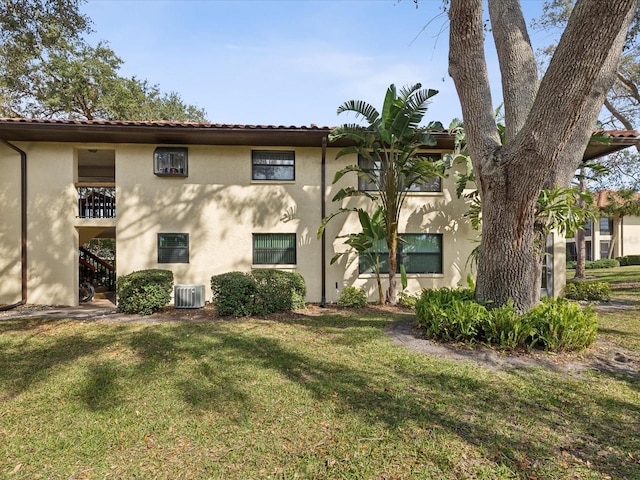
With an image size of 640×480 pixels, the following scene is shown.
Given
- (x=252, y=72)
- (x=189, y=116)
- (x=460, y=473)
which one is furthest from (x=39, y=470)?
(x=189, y=116)

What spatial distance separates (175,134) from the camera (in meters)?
9.11

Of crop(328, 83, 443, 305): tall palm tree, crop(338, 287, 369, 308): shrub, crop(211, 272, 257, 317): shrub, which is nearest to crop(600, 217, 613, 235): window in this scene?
crop(328, 83, 443, 305): tall palm tree

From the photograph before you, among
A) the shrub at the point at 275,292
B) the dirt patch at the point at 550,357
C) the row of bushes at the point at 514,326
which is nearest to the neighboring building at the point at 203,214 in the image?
the shrub at the point at 275,292

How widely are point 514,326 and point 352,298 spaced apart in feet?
15.6

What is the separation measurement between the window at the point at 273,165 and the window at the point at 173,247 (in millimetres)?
2877

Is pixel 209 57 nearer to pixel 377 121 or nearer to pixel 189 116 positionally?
pixel 377 121

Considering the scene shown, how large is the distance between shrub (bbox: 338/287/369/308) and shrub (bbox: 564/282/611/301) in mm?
6612

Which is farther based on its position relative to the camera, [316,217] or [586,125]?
[316,217]

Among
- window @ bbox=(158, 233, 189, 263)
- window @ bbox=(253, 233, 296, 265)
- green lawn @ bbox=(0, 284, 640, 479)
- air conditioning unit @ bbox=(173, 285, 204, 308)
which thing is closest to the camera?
green lawn @ bbox=(0, 284, 640, 479)

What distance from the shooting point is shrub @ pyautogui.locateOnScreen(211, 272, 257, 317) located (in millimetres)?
7766

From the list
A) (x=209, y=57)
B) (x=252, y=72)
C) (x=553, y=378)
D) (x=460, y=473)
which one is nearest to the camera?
(x=460, y=473)

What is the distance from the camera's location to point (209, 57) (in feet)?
29.3

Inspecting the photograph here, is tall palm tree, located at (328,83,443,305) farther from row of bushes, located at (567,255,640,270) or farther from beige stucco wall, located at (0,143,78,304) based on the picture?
row of bushes, located at (567,255,640,270)

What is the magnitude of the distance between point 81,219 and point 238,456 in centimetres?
984
